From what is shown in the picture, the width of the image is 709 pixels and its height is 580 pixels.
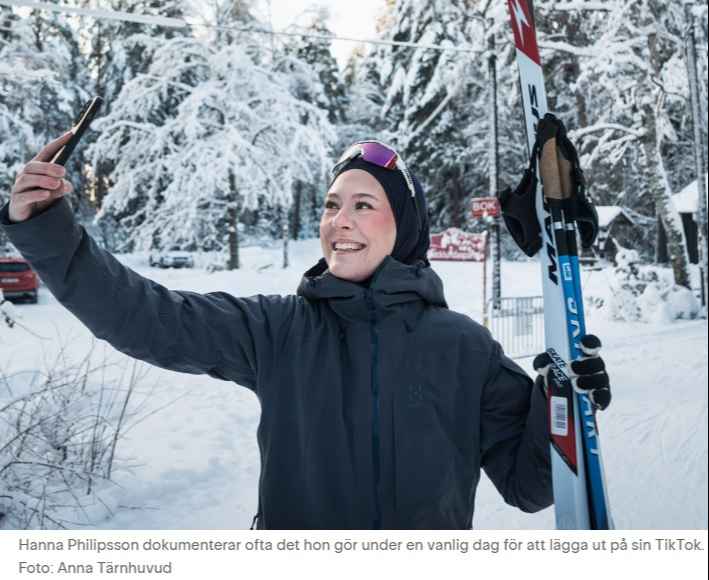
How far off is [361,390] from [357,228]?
344 mm

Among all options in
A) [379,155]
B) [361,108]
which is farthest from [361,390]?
[361,108]

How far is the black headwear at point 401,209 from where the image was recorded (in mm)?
1257

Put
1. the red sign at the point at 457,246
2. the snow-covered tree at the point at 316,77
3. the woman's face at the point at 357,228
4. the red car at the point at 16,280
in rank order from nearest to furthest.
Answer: the woman's face at the point at 357,228 < the red car at the point at 16,280 < the red sign at the point at 457,246 < the snow-covered tree at the point at 316,77

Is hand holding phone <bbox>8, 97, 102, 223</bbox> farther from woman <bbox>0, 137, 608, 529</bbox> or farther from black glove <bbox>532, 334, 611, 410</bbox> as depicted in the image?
black glove <bbox>532, 334, 611, 410</bbox>

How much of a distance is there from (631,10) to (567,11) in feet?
2.61

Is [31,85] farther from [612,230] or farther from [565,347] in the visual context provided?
[612,230]

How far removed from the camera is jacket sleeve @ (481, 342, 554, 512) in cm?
118

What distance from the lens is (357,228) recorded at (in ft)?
3.95

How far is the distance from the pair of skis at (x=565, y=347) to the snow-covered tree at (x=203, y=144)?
8.16 meters

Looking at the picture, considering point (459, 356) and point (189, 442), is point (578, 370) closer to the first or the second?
point (459, 356)

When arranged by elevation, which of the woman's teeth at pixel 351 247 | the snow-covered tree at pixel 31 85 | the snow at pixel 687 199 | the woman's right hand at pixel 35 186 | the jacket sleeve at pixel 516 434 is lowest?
the jacket sleeve at pixel 516 434

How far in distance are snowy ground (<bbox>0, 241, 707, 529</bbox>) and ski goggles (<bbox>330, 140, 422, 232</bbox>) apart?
1760 millimetres

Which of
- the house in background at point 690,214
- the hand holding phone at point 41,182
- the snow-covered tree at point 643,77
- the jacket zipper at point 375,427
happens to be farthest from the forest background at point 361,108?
the jacket zipper at point 375,427

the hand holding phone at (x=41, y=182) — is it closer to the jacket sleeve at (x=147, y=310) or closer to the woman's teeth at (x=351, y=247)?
the jacket sleeve at (x=147, y=310)
